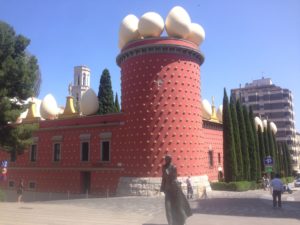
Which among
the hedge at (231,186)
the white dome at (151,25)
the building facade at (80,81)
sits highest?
the building facade at (80,81)

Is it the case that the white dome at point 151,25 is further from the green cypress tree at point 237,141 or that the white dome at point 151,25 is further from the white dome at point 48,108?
the white dome at point 48,108

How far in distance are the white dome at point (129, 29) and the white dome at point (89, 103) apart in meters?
6.69

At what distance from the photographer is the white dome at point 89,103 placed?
3091 cm

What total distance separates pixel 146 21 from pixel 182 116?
26.0 feet

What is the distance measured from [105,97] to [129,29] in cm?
794

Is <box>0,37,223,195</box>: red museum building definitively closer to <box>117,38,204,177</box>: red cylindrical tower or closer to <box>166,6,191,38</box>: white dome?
<box>117,38,204,177</box>: red cylindrical tower

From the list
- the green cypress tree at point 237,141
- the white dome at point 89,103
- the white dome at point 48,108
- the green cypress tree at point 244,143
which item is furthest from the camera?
the white dome at point 48,108

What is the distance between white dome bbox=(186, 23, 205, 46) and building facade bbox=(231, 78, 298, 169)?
57.0 meters

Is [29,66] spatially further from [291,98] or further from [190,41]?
[291,98]

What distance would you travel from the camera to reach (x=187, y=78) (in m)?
26.2

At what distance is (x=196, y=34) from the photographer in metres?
27.8

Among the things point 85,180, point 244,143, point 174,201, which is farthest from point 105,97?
point 174,201

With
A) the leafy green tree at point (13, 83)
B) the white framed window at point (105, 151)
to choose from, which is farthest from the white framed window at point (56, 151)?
the leafy green tree at point (13, 83)

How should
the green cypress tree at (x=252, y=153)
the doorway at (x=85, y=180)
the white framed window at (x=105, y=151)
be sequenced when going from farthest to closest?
the green cypress tree at (x=252, y=153), the doorway at (x=85, y=180), the white framed window at (x=105, y=151)
